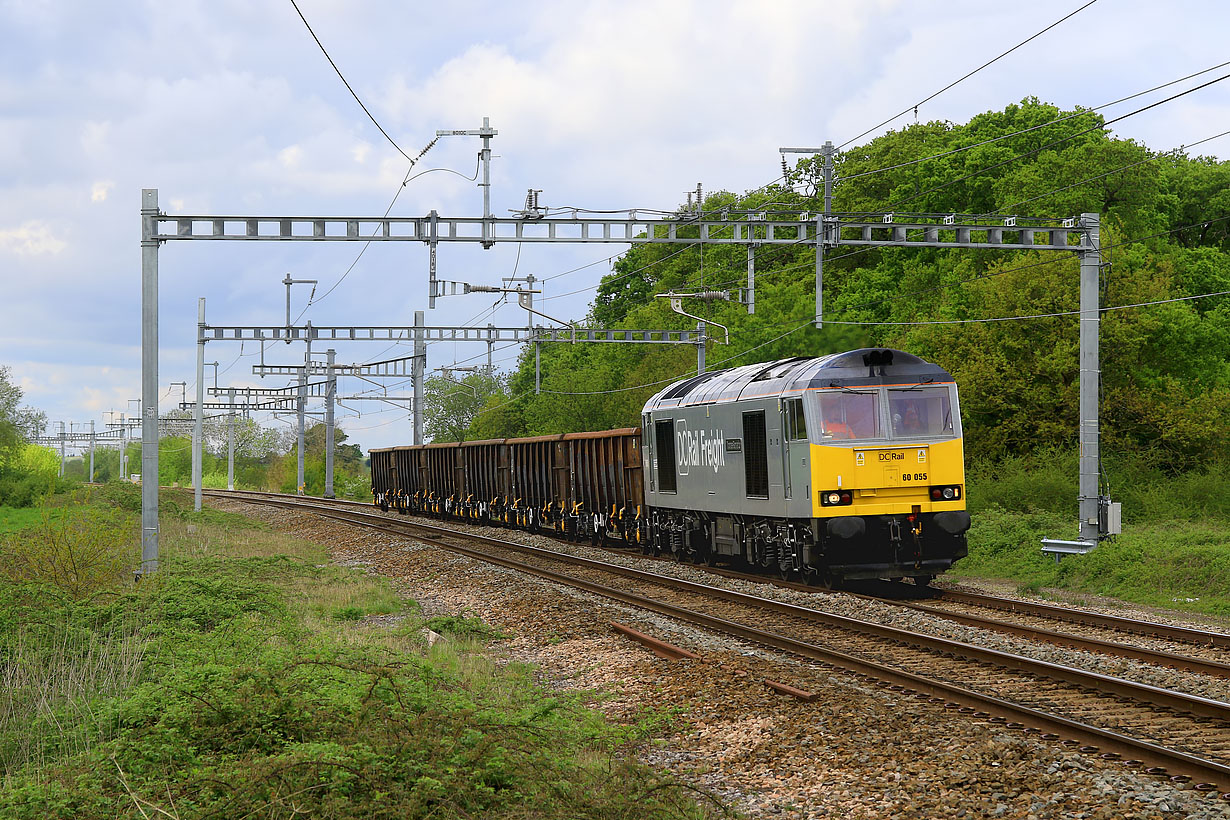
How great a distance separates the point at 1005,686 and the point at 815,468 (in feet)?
22.5

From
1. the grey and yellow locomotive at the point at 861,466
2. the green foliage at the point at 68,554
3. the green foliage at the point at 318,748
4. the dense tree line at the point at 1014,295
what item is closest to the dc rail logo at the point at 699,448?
the grey and yellow locomotive at the point at 861,466

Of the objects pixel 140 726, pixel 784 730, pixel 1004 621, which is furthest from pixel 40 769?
pixel 1004 621

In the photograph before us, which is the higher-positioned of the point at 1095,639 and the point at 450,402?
the point at 450,402

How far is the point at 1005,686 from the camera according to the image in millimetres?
10180

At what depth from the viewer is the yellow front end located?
663 inches

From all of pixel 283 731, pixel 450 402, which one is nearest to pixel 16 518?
pixel 283 731

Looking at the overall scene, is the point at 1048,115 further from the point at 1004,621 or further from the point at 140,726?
the point at 140,726

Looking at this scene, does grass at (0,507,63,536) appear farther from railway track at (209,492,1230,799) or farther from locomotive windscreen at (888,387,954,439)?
locomotive windscreen at (888,387,954,439)

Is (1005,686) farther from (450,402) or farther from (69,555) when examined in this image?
(450,402)

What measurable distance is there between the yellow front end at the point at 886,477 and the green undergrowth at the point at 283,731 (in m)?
6.00

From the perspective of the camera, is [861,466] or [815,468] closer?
[815,468]

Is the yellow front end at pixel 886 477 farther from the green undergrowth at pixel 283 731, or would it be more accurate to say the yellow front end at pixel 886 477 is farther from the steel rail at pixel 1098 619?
the green undergrowth at pixel 283 731

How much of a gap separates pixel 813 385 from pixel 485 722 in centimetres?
1049

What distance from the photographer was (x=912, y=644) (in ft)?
40.9
